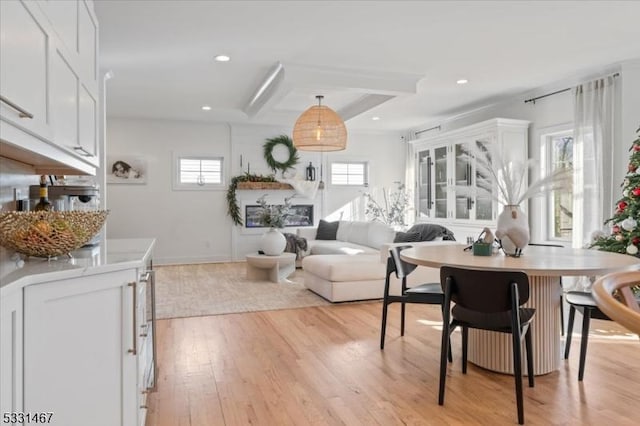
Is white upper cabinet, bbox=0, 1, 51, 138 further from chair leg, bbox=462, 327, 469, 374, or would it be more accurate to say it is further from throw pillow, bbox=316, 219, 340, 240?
throw pillow, bbox=316, 219, 340, 240

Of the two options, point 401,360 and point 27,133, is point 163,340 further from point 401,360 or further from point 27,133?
point 27,133

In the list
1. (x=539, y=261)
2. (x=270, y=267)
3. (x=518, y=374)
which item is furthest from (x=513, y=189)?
(x=270, y=267)

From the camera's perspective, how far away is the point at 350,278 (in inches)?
185

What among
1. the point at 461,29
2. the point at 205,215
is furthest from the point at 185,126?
the point at 461,29

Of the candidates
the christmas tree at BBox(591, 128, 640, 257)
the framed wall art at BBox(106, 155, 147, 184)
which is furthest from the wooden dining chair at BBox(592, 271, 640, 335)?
the framed wall art at BBox(106, 155, 147, 184)

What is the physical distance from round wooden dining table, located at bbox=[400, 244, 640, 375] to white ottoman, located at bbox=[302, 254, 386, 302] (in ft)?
5.83

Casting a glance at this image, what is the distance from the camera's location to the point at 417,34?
3883 millimetres

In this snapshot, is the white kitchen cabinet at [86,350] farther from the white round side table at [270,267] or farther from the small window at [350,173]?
the small window at [350,173]

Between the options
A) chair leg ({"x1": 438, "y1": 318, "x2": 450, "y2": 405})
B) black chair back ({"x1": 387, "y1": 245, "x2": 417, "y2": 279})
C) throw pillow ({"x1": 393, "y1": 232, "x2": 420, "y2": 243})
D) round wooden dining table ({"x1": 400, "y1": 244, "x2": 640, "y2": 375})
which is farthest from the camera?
throw pillow ({"x1": 393, "y1": 232, "x2": 420, "y2": 243})

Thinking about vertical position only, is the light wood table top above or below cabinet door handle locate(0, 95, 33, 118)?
below

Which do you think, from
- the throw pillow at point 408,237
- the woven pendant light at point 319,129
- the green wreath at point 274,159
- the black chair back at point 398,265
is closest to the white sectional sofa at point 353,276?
the throw pillow at point 408,237

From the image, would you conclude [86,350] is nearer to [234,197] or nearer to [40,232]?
[40,232]

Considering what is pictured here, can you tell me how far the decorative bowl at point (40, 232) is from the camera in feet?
5.20

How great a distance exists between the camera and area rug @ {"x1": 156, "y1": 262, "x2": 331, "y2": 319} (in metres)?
4.52
